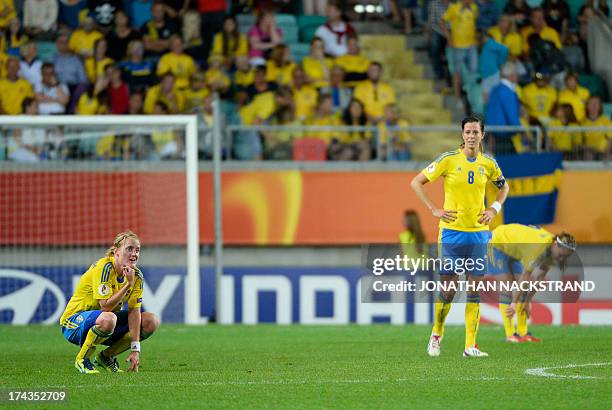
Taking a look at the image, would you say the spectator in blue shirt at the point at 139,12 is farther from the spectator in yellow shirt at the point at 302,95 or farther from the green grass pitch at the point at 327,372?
the green grass pitch at the point at 327,372

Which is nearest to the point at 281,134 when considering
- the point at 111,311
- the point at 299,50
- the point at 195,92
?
the point at 195,92

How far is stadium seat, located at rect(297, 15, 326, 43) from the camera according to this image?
21.4 m

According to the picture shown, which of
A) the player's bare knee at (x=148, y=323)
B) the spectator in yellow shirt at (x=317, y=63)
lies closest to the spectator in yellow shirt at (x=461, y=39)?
the spectator in yellow shirt at (x=317, y=63)

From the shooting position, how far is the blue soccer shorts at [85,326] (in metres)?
9.73

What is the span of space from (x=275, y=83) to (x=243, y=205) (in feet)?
6.65

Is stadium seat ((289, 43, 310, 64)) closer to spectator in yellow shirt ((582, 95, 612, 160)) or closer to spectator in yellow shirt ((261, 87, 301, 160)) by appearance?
spectator in yellow shirt ((261, 87, 301, 160))

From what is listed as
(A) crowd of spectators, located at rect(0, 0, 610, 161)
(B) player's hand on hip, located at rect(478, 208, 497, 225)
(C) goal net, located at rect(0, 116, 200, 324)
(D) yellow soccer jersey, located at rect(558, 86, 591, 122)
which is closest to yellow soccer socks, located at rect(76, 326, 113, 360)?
(B) player's hand on hip, located at rect(478, 208, 497, 225)

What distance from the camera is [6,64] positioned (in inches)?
766

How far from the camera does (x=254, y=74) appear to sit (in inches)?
778

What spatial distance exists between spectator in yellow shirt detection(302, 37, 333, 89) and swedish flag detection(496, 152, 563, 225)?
3240mm

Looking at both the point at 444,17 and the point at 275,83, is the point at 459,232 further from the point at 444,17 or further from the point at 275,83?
the point at 444,17

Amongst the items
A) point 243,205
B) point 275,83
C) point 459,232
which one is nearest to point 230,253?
point 243,205

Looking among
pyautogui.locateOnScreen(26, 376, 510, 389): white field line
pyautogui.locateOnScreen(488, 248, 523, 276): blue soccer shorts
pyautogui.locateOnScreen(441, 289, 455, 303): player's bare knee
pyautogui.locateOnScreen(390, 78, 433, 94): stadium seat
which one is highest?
pyautogui.locateOnScreen(390, 78, 433, 94): stadium seat

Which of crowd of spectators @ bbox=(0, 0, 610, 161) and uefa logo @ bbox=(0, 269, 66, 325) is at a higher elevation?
crowd of spectators @ bbox=(0, 0, 610, 161)
